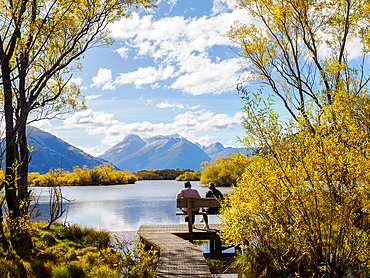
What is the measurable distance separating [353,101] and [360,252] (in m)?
3.25

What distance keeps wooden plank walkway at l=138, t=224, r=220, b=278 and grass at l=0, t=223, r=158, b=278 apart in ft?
1.13

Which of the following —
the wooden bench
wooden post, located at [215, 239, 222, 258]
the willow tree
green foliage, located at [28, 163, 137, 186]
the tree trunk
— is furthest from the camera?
green foliage, located at [28, 163, 137, 186]

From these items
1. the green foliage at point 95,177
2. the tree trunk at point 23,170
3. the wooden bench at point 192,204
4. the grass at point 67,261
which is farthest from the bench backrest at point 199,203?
the green foliage at point 95,177

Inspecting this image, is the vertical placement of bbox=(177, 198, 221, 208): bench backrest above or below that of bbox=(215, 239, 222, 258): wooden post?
above

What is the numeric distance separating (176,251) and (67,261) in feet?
9.70

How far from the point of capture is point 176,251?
6898 mm

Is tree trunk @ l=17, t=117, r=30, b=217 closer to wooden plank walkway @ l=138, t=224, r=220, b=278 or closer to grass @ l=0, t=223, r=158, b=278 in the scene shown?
grass @ l=0, t=223, r=158, b=278

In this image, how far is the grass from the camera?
19.5ft

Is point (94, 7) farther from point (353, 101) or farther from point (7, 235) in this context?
point (353, 101)

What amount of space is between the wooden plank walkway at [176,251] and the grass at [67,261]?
346mm

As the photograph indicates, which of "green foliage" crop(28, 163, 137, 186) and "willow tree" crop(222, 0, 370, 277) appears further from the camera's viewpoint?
"green foliage" crop(28, 163, 137, 186)

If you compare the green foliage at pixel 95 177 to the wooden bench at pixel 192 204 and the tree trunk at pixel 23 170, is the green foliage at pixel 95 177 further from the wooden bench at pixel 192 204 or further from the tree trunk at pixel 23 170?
the wooden bench at pixel 192 204

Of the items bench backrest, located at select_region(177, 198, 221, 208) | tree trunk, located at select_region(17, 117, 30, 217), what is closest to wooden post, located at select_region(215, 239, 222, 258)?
bench backrest, located at select_region(177, 198, 221, 208)

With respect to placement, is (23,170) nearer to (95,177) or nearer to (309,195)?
(309,195)
